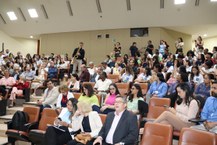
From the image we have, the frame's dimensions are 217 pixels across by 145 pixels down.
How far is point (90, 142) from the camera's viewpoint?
3721 mm

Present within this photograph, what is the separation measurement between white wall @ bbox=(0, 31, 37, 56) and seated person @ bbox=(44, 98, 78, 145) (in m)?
14.2

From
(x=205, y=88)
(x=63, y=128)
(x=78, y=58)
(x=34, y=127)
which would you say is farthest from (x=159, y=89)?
(x=78, y=58)

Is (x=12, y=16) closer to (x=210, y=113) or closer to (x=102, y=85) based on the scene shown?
(x=102, y=85)

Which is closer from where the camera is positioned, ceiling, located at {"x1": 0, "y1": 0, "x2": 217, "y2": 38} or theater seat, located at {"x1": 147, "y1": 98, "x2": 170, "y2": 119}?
theater seat, located at {"x1": 147, "y1": 98, "x2": 170, "y2": 119}

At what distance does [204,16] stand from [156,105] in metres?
8.22


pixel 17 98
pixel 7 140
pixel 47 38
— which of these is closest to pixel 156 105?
pixel 7 140

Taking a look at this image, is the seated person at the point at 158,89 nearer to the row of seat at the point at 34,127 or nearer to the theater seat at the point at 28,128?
the row of seat at the point at 34,127

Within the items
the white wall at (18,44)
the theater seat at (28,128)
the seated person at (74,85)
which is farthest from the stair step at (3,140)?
the white wall at (18,44)

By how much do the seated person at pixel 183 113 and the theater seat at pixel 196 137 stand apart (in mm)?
677

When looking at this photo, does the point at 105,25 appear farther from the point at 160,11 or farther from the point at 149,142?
the point at 149,142

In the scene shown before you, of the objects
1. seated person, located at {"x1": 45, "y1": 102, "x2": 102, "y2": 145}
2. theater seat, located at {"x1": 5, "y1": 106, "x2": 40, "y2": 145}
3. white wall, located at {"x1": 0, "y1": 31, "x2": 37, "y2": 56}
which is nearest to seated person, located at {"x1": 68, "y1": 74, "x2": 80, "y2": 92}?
theater seat, located at {"x1": 5, "y1": 106, "x2": 40, "y2": 145}

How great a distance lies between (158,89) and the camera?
5.88 meters

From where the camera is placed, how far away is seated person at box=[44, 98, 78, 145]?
4148 mm

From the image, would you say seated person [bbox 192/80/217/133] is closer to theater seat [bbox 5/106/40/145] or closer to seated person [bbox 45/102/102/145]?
seated person [bbox 45/102/102/145]
